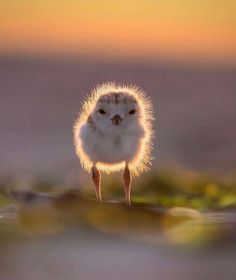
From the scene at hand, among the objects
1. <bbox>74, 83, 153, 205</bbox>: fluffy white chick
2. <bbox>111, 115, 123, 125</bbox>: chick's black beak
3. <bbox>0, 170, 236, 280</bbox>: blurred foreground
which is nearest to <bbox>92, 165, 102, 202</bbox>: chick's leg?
<bbox>74, 83, 153, 205</bbox>: fluffy white chick

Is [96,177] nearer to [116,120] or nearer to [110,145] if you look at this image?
[110,145]

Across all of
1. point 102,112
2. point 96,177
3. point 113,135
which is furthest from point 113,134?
point 96,177

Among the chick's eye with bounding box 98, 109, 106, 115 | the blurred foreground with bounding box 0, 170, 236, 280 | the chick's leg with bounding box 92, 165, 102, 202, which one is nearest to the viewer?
the blurred foreground with bounding box 0, 170, 236, 280

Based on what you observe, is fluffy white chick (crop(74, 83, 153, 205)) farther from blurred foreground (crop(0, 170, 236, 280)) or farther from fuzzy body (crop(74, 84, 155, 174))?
blurred foreground (crop(0, 170, 236, 280))

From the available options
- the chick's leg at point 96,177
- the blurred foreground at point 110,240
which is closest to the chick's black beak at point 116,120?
the chick's leg at point 96,177

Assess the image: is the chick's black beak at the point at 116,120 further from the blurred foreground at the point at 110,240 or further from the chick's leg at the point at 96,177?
the blurred foreground at the point at 110,240

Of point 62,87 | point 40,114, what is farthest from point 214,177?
point 62,87

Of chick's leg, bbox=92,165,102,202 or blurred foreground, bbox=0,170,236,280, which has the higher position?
chick's leg, bbox=92,165,102,202

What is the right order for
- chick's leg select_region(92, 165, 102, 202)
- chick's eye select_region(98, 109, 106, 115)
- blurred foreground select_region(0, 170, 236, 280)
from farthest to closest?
chick's eye select_region(98, 109, 106, 115) → chick's leg select_region(92, 165, 102, 202) → blurred foreground select_region(0, 170, 236, 280)

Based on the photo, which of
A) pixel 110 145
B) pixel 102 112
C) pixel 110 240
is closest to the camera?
pixel 110 240
